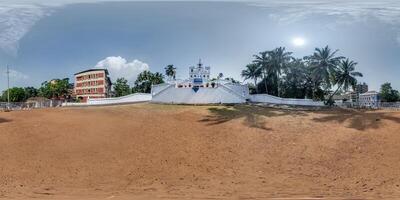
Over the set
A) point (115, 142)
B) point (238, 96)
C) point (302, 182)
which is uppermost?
point (238, 96)

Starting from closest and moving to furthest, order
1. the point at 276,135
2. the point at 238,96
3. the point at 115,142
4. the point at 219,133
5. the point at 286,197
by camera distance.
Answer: the point at 286,197 < the point at 115,142 < the point at 276,135 < the point at 219,133 < the point at 238,96

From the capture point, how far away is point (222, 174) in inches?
437

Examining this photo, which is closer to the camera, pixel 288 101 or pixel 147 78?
pixel 147 78

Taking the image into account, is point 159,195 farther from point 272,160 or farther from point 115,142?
point 272,160

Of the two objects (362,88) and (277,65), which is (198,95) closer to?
(277,65)

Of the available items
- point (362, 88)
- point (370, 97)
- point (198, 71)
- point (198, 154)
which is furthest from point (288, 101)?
point (362, 88)

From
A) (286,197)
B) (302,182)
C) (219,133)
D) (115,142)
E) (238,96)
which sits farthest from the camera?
(238,96)

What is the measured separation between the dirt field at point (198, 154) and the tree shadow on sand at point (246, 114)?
5 centimetres

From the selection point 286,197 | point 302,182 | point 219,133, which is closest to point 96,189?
point 286,197

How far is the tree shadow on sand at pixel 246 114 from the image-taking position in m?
13.4

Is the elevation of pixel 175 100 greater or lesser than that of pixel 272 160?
greater

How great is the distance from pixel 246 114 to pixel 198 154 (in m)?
3.05

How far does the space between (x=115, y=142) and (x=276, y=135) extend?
4487 mm

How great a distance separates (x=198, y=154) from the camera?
42.6ft
